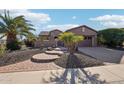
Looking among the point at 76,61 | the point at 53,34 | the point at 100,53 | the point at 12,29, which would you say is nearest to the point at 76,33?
the point at 53,34

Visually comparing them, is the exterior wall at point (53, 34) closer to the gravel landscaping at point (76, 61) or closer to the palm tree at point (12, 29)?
the gravel landscaping at point (76, 61)

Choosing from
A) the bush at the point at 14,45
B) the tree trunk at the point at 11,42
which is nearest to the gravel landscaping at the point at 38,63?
the bush at the point at 14,45

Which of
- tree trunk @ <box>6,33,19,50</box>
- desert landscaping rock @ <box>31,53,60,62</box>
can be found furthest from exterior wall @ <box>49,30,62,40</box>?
tree trunk @ <box>6,33,19,50</box>

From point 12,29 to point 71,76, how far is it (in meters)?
5.56

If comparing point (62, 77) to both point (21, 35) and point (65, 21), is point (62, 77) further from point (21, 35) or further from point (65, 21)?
point (21, 35)

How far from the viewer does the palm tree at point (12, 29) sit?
10445 mm

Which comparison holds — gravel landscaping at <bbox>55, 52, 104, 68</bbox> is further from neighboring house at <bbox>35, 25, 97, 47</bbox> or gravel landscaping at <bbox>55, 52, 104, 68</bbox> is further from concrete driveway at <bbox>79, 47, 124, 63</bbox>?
neighboring house at <bbox>35, 25, 97, 47</bbox>

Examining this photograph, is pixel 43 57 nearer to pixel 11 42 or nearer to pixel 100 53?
pixel 11 42

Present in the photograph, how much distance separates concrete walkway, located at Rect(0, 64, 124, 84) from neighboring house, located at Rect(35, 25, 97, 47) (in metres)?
1.80

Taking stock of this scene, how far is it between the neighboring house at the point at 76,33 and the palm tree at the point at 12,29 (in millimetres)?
1174

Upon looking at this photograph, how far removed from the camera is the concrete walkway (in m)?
6.16
